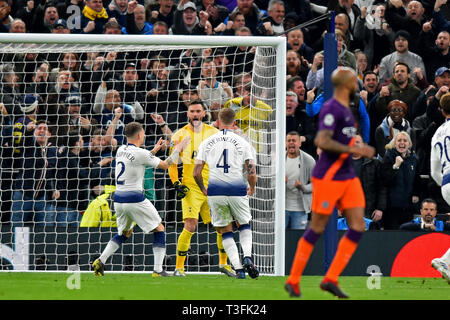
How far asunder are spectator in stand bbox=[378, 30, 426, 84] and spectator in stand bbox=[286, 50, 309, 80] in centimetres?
145

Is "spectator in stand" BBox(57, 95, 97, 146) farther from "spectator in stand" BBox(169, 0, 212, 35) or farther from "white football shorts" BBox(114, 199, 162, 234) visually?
"spectator in stand" BBox(169, 0, 212, 35)

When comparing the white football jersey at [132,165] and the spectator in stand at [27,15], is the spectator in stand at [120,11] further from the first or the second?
the white football jersey at [132,165]

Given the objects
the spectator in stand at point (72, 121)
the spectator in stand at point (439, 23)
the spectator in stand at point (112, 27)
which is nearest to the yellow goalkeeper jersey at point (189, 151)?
the spectator in stand at point (72, 121)

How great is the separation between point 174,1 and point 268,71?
4.89m

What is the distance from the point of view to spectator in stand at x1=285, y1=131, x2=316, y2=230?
49.7 feet

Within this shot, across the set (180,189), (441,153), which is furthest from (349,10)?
(441,153)

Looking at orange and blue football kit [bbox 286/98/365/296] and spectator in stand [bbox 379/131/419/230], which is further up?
orange and blue football kit [bbox 286/98/365/296]

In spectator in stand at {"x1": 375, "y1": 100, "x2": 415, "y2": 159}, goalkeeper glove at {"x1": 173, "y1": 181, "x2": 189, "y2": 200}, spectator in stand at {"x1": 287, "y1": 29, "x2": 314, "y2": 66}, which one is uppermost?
spectator in stand at {"x1": 287, "y1": 29, "x2": 314, "y2": 66}

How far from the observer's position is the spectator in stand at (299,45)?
17250 millimetres

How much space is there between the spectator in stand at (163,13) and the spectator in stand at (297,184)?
4.47m

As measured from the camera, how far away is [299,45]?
17.3 m

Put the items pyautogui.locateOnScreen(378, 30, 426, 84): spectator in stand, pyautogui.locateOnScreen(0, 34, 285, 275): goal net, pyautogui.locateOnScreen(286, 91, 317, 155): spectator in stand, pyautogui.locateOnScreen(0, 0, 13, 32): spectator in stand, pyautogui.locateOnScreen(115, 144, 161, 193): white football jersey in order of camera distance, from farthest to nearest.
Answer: pyautogui.locateOnScreen(0, 0, 13, 32): spectator in stand < pyautogui.locateOnScreen(378, 30, 426, 84): spectator in stand < pyautogui.locateOnScreen(286, 91, 317, 155): spectator in stand < pyautogui.locateOnScreen(0, 34, 285, 275): goal net < pyautogui.locateOnScreen(115, 144, 161, 193): white football jersey

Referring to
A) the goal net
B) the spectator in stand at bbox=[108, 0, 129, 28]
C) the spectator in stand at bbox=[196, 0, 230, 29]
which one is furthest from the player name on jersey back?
the spectator in stand at bbox=[108, 0, 129, 28]

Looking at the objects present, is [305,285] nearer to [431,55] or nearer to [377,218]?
[377,218]
